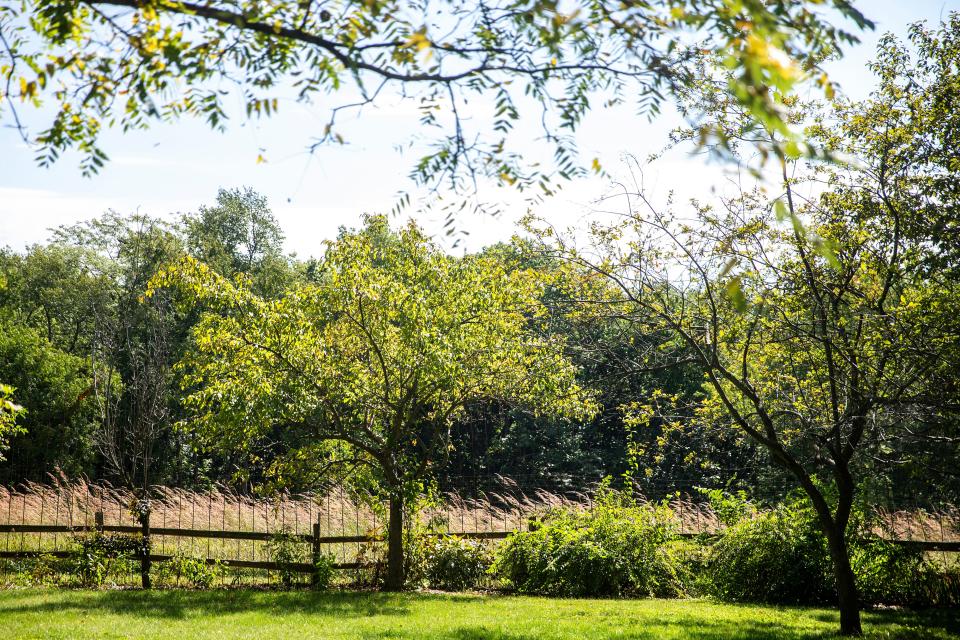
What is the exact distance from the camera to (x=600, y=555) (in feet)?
35.8

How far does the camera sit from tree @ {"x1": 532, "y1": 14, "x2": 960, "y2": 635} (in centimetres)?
692

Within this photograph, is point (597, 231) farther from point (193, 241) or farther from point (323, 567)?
point (193, 241)

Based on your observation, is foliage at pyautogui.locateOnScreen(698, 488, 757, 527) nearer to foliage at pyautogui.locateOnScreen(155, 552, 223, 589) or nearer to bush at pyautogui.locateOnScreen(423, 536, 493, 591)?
bush at pyautogui.locateOnScreen(423, 536, 493, 591)

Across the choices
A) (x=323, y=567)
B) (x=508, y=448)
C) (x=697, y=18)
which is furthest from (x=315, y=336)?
(x=508, y=448)

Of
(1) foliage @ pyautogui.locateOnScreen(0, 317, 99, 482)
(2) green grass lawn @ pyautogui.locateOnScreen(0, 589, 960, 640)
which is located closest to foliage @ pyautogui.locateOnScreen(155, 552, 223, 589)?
(2) green grass lawn @ pyautogui.locateOnScreen(0, 589, 960, 640)

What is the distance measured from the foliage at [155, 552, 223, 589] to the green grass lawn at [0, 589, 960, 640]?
2.89ft

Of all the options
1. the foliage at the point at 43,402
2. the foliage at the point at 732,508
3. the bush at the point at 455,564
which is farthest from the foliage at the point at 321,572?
the foliage at the point at 43,402

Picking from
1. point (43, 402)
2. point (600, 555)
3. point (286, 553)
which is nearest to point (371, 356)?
point (286, 553)

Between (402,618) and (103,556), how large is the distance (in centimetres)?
569

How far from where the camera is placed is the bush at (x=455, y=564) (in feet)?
38.8

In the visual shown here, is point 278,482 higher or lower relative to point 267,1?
lower

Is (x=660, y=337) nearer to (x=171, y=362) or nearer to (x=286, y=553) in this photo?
(x=286, y=553)

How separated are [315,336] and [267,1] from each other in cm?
819

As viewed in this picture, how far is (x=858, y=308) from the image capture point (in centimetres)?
721
